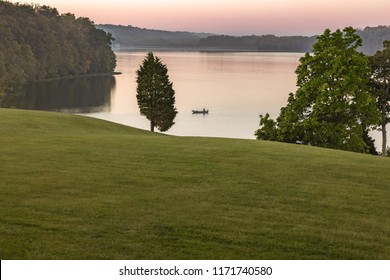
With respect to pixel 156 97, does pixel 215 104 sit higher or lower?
lower

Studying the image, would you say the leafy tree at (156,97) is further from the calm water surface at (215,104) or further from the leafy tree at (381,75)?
the leafy tree at (381,75)

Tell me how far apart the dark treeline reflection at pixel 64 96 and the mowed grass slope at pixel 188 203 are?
85.3m

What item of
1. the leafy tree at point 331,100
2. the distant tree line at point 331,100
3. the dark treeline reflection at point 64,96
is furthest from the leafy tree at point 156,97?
the dark treeline reflection at point 64,96

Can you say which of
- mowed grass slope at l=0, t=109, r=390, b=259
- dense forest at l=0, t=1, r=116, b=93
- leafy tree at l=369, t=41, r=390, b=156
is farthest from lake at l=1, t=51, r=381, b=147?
mowed grass slope at l=0, t=109, r=390, b=259

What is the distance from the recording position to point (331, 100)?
1560 inches

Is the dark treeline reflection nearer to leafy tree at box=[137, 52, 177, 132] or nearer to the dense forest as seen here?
the dense forest

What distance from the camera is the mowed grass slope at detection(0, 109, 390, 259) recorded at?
38.0 ft

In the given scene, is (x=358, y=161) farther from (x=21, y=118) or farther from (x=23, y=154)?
(x=21, y=118)

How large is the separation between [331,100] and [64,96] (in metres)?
99.3

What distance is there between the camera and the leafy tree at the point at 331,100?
39594 mm

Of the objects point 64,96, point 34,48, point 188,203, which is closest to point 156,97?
point 188,203

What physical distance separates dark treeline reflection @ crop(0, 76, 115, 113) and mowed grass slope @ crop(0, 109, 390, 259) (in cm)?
8527

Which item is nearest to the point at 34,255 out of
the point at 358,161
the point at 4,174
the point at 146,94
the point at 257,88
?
the point at 4,174

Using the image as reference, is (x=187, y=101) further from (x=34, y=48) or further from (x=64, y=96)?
(x=34, y=48)
